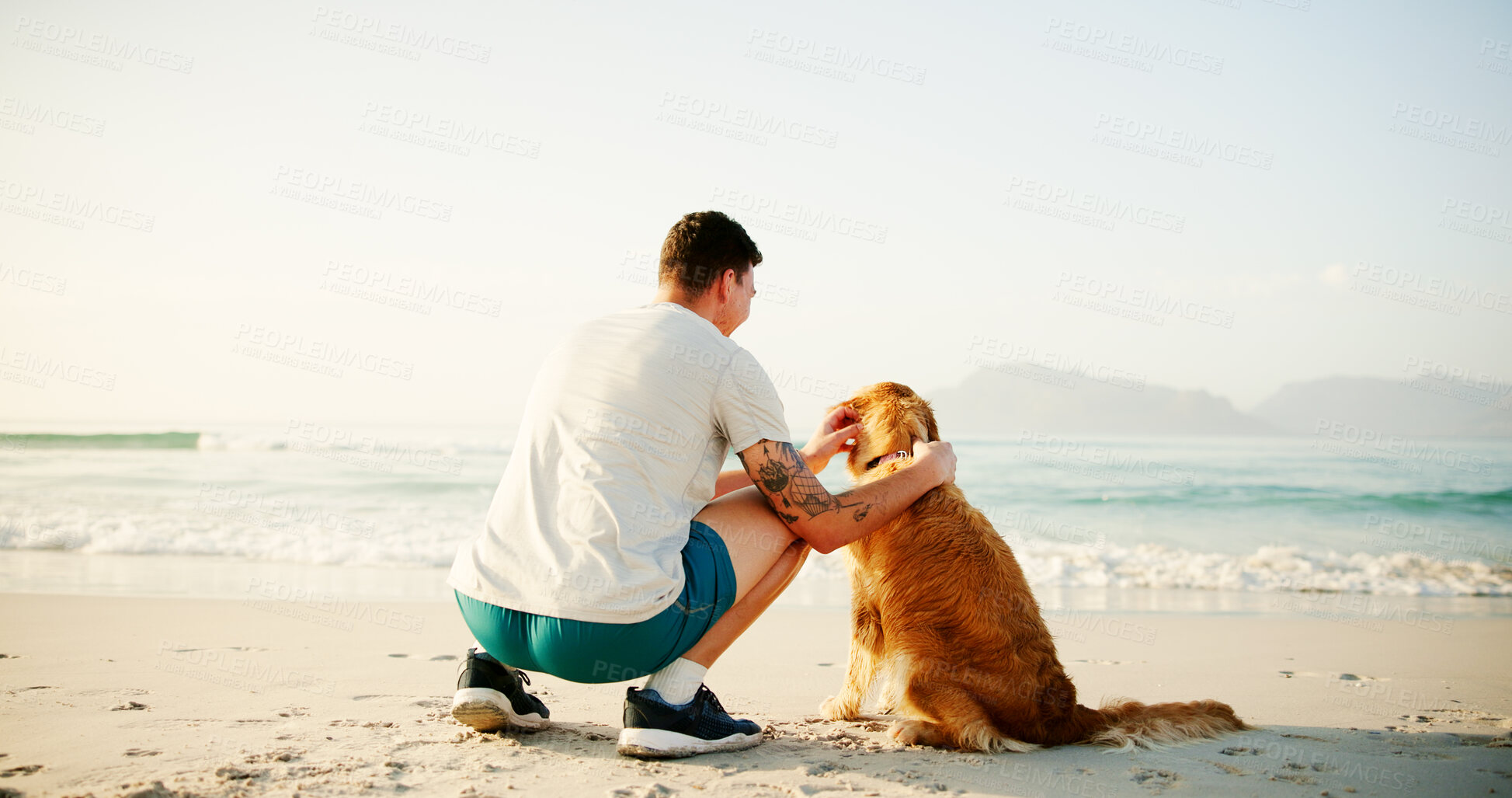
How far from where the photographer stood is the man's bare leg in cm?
258

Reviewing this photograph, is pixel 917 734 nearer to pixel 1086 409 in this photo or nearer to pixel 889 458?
pixel 889 458

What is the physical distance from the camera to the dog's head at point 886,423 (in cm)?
316

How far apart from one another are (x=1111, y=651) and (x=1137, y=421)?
25.6 m

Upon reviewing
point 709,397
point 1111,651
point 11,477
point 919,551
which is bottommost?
point 11,477

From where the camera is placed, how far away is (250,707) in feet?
10.5

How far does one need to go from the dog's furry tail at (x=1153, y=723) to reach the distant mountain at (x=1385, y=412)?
1899 centimetres

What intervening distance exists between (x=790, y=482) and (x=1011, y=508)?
12.1 metres

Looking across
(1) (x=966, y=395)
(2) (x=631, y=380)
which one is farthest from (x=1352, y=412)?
(2) (x=631, y=380)

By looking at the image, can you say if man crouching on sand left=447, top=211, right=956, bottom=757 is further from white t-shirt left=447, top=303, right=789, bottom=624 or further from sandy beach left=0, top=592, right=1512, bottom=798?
sandy beach left=0, top=592, right=1512, bottom=798

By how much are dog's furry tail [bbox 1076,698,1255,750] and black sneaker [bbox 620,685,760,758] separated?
1305mm

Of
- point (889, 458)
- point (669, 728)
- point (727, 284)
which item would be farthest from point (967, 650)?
point (727, 284)

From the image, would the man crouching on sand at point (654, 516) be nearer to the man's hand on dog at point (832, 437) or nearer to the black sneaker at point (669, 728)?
the black sneaker at point (669, 728)

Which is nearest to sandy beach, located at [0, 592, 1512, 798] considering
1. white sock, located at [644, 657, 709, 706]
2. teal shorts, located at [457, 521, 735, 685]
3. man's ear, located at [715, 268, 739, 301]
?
white sock, located at [644, 657, 709, 706]

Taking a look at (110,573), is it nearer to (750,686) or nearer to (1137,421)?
(750,686)
